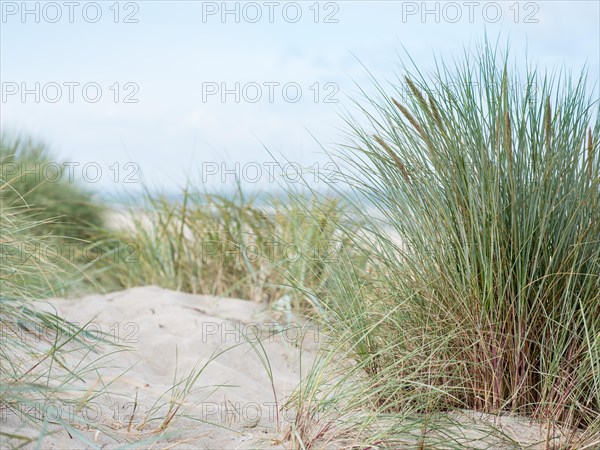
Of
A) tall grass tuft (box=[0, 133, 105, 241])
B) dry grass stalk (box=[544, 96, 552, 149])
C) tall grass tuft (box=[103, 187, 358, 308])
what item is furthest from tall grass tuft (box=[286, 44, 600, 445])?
tall grass tuft (box=[0, 133, 105, 241])

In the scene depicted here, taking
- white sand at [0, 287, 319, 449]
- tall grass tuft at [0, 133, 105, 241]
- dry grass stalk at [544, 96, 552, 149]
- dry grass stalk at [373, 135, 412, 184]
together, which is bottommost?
white sand at [0, 287, 319, 449]

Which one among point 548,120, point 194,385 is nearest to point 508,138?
point 548,120

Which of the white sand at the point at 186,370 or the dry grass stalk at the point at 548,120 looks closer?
the white sand at the point at 186,370

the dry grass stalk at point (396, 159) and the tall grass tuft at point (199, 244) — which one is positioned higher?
the dry grass stalk at point (396, 159)

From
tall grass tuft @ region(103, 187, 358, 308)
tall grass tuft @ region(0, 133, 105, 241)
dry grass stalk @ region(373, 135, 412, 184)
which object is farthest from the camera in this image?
→ tall grass tuft @ region(0, 133, 105, 241)

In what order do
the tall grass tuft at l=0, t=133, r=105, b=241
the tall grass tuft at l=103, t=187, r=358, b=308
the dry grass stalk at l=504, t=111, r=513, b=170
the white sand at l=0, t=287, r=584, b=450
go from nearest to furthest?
1. the white sand at l=0, t=287, r=584, b=450
2. the dry grass stalk at l=504, t=111, r=513, b=170
3. the tall grass tuft at l=103, t=187, r=358, b=308
4. the tall grass tuft at l=0, t=133, r=105, b=241

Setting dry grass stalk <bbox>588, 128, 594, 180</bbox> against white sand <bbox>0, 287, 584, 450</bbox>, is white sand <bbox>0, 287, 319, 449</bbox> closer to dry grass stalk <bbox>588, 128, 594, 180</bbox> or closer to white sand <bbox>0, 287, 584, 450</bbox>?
white sand <bbox>0, 287, 584, 450</bbox>

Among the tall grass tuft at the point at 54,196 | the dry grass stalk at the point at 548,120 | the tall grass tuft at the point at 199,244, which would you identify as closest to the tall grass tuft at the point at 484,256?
the dry grass stalk at the point at 548,120

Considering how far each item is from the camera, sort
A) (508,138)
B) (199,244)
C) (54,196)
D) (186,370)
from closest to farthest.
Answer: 1. (508,138)
2. (186,370)
3. (199,244)
4. (54,196)

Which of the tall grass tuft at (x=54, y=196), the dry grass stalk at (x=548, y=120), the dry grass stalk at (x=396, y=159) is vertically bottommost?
the tall grass tuft at (x=54, y=196)

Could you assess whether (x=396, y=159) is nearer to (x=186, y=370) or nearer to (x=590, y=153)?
(x=590, y=153)

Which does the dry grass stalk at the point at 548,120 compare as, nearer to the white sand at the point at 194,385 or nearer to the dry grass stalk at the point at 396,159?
the dry grass stalk at the point at 396,159

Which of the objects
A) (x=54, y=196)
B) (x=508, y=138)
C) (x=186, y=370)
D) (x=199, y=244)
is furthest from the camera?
(x=54, y=196)

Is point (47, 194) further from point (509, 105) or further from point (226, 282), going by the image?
point (509, 105)
